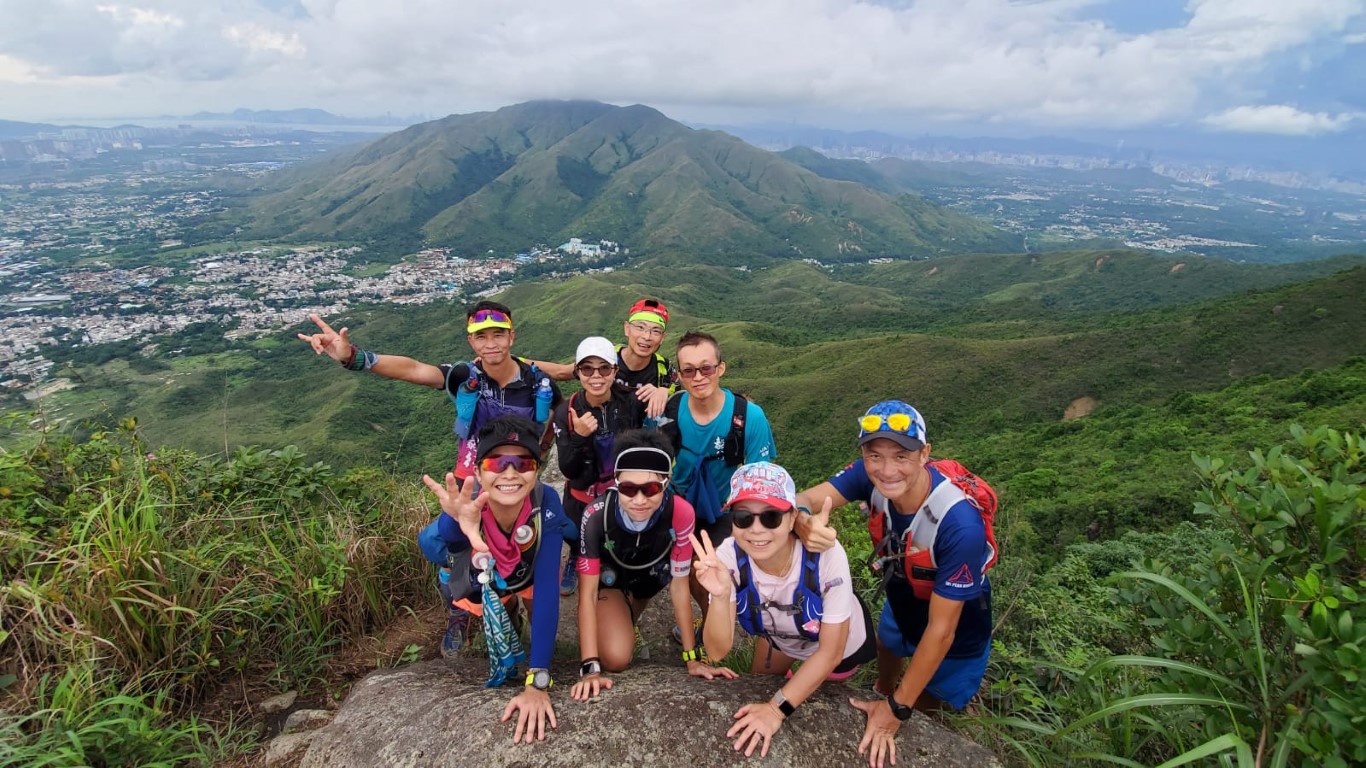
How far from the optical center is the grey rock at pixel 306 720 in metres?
3.83

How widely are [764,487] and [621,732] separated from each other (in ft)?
5.17

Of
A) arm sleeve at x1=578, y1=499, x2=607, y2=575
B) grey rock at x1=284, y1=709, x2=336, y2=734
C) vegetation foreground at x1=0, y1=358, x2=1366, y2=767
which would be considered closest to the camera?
vegetation foreground at x1=0, y1=358, x2=1366, y2=767

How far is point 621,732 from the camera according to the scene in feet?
10.7

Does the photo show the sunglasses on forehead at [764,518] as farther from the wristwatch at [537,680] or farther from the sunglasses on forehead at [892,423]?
the wristwatch at [537,680]

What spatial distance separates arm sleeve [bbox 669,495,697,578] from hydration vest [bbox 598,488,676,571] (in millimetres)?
59

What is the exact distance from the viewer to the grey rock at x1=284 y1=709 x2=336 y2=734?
383 cm

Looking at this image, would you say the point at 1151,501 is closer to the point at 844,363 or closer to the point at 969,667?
the point at 969,667

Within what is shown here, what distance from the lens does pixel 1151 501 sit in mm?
20547

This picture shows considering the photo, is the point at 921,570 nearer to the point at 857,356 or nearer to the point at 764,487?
the point at 764,487

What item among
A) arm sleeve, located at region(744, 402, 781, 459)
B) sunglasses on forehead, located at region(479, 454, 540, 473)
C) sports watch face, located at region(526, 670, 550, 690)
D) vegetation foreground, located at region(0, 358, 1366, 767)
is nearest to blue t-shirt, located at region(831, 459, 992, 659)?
vegetation foreground, located at region(0, 358, 1366, 767)

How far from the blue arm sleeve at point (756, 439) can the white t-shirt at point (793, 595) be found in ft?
4.90

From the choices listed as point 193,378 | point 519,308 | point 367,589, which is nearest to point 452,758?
point 367,589

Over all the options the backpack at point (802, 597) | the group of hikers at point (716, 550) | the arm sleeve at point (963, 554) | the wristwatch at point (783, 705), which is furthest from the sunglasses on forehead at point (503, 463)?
the arm sleeve at point (963, 554)

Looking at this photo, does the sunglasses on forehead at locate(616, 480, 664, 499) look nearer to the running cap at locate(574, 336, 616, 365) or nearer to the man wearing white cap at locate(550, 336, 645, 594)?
the man wearing white cap at locate(550, 336, 645, 594)
